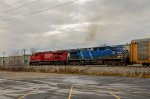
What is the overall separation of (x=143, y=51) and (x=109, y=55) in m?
7.39

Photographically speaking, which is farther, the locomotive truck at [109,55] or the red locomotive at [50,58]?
the red locomotive at [50,58]

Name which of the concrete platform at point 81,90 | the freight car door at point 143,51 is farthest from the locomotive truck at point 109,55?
the concrete platform at point 81,90

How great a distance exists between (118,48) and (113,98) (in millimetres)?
31568

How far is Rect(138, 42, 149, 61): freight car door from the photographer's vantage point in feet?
133

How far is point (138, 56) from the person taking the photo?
42.1m

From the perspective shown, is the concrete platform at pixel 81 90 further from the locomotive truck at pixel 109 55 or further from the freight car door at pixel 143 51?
the locomotive truck at pixel 109 55

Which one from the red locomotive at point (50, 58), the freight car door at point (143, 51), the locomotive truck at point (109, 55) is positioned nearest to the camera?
the freight car door at point (143, 51)

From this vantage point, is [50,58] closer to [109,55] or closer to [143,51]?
[109,55]

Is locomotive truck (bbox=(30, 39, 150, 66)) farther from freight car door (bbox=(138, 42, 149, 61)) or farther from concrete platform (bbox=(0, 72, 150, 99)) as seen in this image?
concrete platform (bbox=(0, 72, 150, 99))

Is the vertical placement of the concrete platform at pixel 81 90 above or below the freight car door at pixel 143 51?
below

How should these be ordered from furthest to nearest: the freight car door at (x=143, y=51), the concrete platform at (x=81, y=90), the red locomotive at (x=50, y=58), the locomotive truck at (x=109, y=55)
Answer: the red locomotive at (x=50, y=58), the locomotive truck at (x=109, y=55), the freight car door at (x=143, y=51), the concrete platform at (x=81, y=90)

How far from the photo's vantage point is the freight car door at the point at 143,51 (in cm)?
4056

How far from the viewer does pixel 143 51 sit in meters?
41.3

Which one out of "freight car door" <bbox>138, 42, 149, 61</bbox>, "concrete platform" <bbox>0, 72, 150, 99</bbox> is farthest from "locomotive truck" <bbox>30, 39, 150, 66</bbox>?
"concrete platform" <bbox>0, 72, 150, 99</bbox>
